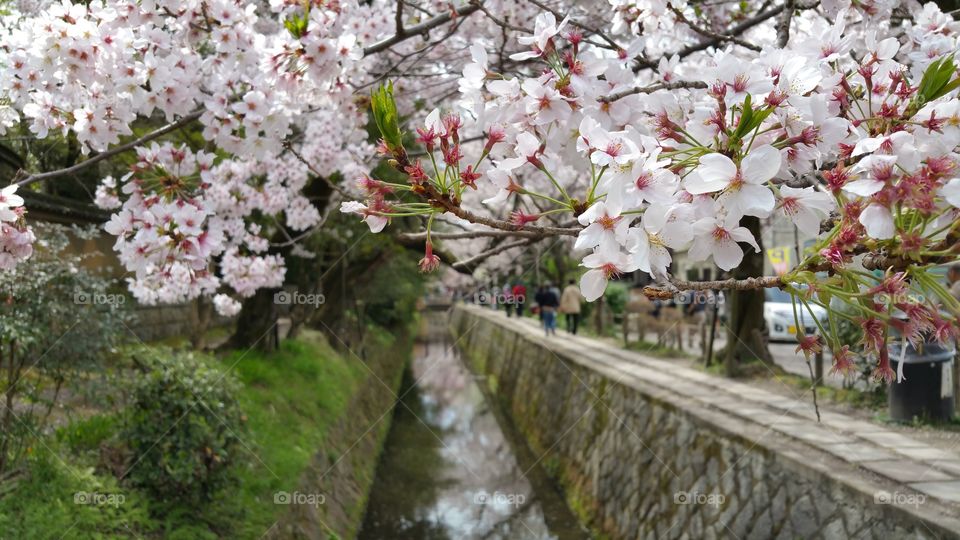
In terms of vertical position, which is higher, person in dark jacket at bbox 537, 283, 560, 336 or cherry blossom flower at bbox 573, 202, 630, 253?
cherry blossom flower at bbox 573, 202, 630, 253

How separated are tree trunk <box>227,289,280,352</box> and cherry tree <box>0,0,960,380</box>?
6615 millimetres

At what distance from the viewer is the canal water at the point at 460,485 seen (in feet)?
29.0

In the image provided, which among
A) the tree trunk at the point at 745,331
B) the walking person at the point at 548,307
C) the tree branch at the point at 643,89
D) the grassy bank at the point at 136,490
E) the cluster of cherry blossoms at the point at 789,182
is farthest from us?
the walking person at the point at 548,307

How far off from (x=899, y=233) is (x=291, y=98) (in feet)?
8.80

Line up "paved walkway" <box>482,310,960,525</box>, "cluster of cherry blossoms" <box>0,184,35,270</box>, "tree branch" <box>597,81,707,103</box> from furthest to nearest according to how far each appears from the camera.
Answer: "paved walkway" <box>482,310,960,525</box>, "cluster of cherry blossoms" <box>0,184,35,270</box>, "tree branch" <box>597,81,707,103</box>

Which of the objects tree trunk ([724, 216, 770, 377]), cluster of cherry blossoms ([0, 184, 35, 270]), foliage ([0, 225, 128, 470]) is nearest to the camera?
cluster of cherry blossoms ([0, 184, 35, 270])

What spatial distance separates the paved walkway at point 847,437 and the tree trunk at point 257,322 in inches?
197

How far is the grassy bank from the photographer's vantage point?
4.33 meters

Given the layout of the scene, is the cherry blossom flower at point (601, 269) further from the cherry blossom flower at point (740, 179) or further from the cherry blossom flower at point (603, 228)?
the cherry blossom flower at point (740, 179)

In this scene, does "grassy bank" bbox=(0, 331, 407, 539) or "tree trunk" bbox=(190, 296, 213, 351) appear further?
"tree trunk" bbox=(190, 296, 213, 351)

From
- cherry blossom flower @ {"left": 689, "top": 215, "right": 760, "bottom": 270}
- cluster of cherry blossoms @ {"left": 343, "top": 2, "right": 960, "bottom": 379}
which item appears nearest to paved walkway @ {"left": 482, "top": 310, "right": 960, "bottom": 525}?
cluster of cherry blossoms @ {"left": 343, "top": 2, "right": 960, "bottom": 379}

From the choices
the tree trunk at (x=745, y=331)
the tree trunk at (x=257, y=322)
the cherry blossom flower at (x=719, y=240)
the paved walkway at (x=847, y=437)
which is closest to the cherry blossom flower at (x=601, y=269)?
the cherry blossom flower at (x=719, y=240)

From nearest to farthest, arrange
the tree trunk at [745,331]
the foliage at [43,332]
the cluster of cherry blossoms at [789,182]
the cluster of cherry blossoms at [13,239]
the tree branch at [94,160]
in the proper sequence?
the cluster of cherry blossoms at [789,182], the cluster of cherry blossoms at [13,239], the tree branch at [94,160], the foliage at [43,332], the tree trunk at [745,331]

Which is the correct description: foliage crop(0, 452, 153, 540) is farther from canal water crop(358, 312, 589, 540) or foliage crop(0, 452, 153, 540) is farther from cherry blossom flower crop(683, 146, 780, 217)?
cherry blossom flower crop(683, 146, 780, 217)
